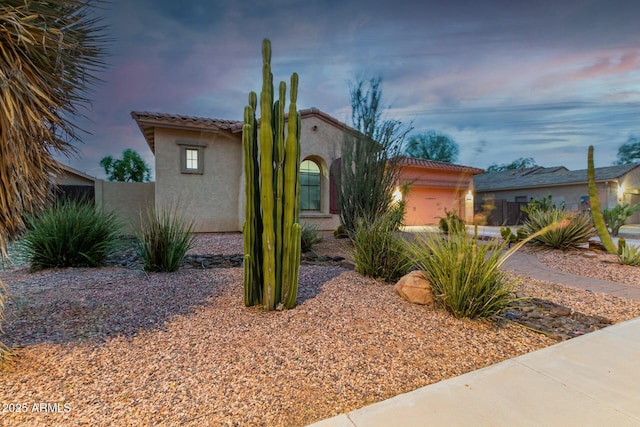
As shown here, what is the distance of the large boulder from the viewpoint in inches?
151

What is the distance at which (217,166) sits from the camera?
11297 millimetres

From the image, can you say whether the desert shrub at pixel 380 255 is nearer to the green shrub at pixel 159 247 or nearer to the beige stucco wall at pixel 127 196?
the green shrub at pixel 159 247

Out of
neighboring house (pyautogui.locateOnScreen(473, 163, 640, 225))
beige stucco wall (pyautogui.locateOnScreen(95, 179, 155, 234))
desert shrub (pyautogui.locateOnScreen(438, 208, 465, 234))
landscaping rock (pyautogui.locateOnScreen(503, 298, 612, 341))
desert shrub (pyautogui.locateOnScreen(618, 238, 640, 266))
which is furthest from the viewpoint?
neighboring house (pyautogui.locateOnScreen(473, 163, 640, 225))

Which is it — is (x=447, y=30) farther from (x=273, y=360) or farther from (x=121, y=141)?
(x=121, y=141)

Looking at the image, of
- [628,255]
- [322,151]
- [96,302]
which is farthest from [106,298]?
[628,255]

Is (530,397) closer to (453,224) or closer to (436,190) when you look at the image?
(453,224)

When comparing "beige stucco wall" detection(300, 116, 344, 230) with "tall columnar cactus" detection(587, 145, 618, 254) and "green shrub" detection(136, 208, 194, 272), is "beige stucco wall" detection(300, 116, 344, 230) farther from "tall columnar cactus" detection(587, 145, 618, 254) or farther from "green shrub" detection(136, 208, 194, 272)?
"tall columnar cactus" detection(587, 145, 618, 254)

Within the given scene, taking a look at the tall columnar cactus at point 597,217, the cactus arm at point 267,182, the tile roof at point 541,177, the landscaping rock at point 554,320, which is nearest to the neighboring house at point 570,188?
the tile roof at point 541,177

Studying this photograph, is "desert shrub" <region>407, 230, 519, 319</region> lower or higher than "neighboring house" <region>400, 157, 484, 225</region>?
lower

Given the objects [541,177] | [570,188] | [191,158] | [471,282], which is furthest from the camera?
[541,177]

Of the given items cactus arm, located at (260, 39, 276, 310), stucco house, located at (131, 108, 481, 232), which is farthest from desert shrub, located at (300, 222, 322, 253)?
cactus arm, located at (260, 39, 276, 310)

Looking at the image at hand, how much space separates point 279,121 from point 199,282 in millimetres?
2769

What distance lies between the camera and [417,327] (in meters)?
3.17

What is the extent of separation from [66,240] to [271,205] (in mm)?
4574
